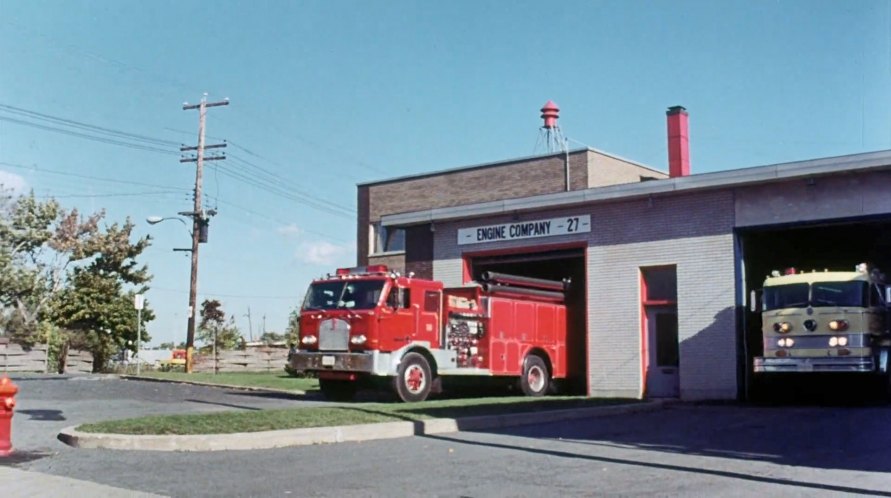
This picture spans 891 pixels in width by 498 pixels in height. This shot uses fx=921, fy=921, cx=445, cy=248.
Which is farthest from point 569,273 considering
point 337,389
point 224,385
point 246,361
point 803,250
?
point 246,361

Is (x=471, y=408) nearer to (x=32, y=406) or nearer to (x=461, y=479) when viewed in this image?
(x=461, y=479)

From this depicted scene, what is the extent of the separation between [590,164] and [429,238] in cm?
757

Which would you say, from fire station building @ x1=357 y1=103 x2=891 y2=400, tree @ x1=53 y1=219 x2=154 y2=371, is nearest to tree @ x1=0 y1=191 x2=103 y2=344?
tree @ x1=53 y1=219 x2=154 y2=371

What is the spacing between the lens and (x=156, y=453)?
35.0 feet

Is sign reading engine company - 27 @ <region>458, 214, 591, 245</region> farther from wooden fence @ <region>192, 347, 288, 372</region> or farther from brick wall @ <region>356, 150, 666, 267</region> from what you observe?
wooden fence @ <region>192, 347, 288, 372</region>

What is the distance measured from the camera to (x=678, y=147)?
93.7 feet

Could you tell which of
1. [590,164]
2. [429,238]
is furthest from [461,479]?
[590,164]

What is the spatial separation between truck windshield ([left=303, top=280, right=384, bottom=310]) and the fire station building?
253 inches

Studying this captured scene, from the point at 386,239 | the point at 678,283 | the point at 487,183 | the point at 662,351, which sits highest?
the point at 487,183

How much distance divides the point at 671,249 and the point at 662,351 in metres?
2.60

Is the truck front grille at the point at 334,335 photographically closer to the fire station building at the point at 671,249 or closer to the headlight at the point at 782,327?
the fire station building at the point at 671,249

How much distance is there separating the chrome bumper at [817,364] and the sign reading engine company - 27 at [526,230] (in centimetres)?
632

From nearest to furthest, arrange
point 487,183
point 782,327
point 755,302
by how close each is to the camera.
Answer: point 782,327 → point 755,302 → point 487,183

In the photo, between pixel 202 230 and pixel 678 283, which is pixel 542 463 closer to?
pixel 678 283
